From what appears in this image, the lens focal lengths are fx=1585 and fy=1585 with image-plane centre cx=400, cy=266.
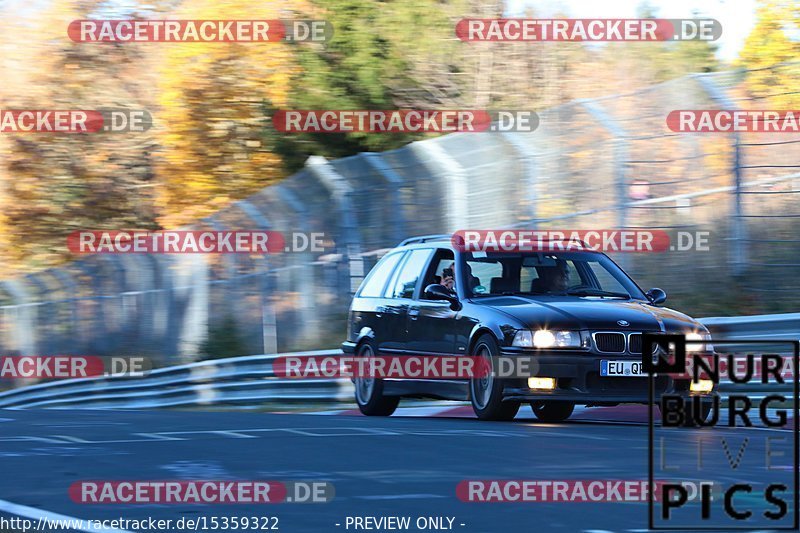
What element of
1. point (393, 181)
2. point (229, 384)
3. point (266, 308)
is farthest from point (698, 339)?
point (266, 308)

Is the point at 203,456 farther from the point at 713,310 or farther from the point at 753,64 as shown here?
the point at 753,64

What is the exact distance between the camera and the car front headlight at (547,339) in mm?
12578

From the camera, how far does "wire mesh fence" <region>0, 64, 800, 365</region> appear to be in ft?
61.3

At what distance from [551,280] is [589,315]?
1.22m

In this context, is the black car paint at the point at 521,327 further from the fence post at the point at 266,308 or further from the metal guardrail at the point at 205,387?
the fence post at the point at 266,308

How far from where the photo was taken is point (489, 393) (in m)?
12.8

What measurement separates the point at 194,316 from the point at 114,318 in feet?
11.2

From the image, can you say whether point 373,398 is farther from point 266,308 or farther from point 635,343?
point 266,308

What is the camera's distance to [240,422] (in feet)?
44.9

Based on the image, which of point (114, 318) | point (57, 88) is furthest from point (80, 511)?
point (57, 88)
